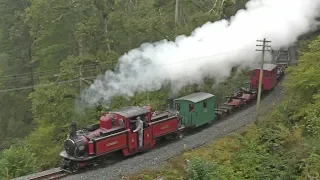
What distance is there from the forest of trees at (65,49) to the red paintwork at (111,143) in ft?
16.9

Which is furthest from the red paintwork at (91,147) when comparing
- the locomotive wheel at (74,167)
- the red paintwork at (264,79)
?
the red paintwork at (264,79)

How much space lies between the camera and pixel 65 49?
119 feet

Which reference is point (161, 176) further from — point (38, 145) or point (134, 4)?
point (134, 4)

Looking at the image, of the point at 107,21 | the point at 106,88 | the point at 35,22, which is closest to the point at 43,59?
the point at 35,22

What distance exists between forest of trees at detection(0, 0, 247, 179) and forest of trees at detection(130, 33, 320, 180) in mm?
7745

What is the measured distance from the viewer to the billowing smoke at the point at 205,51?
2348cm

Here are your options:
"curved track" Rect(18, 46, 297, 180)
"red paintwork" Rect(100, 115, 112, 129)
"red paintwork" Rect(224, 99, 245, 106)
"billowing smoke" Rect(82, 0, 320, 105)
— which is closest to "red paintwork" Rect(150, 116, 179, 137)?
"curved track" Rect(18, 46, 297, 180)

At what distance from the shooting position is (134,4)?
38125 millimetres

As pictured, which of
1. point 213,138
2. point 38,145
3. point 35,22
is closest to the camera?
point 213,138

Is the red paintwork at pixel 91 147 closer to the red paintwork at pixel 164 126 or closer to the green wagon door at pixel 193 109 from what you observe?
the red paintwork at pixel 164 126

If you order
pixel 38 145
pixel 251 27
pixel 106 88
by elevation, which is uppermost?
pixel 251 27

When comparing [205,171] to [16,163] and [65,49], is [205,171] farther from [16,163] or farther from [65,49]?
[65,49]

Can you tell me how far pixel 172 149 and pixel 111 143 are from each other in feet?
11.2

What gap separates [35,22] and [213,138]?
18.1m
